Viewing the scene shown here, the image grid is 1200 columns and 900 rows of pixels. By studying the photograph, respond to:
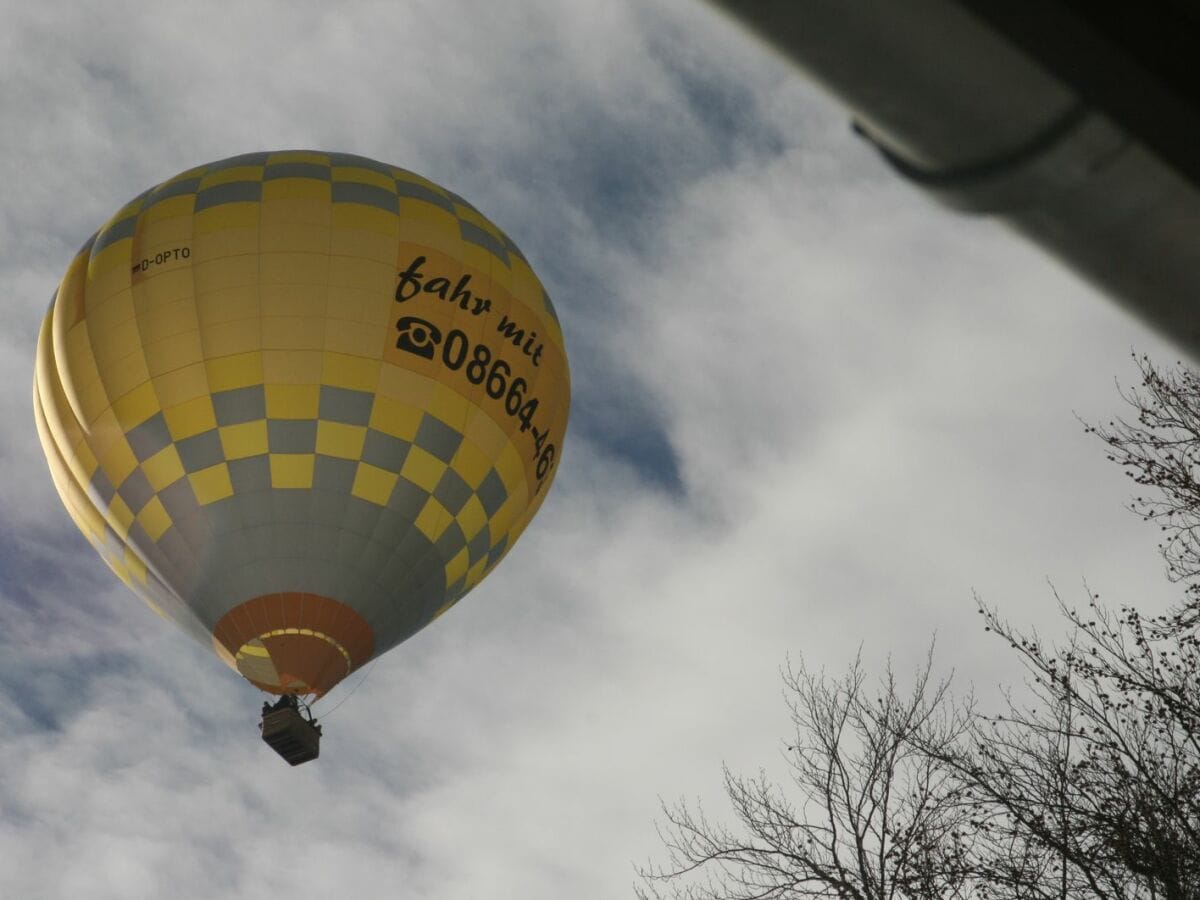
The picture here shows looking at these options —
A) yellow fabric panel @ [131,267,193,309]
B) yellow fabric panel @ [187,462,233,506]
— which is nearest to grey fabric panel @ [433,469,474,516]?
yellow fabric panel @ [187,462,233,506]

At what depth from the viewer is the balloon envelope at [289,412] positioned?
18906 millimetres

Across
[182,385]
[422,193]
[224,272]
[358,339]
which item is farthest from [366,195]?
[182,385]

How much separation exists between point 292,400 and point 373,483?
6.04 ft

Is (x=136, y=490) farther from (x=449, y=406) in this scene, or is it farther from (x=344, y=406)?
(x=449, y=406)

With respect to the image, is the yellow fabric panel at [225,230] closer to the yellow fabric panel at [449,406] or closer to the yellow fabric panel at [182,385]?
the yellow fabric panel at [182,385]

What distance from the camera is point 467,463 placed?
20.0 m

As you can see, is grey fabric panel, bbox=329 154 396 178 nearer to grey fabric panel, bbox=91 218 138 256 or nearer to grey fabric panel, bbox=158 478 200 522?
grey fabric panel, bbox=91 218 138 256

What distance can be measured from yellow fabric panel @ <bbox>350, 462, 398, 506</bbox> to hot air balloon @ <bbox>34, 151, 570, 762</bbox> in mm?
32

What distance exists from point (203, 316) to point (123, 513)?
11.2ft

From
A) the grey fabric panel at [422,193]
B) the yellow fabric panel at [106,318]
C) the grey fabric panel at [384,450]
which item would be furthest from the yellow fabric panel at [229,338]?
the grey fabric panel at [422,193]

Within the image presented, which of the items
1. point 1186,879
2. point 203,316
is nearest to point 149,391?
point 203,316

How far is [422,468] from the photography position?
19.5m

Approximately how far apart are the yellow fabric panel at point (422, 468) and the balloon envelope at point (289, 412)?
0.09 feet

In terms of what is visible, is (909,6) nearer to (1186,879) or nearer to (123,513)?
(1186,879)
